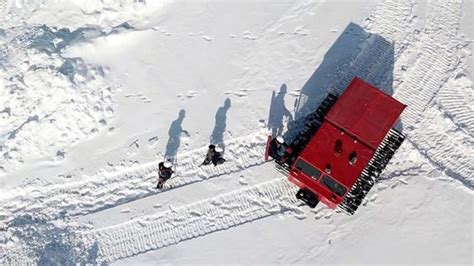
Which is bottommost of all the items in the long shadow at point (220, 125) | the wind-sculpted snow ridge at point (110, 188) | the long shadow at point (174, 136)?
the wind-sculpted snow ridge at point (110, 188)

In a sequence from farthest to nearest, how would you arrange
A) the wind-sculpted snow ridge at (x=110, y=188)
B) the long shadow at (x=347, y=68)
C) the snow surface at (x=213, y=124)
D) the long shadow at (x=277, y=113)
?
the long shadow at (x=347, y=68) → the long shadow at (x=277, y=113) → the wind-sculpted snow ridge at (x=110, y=188) → the snow surface at (x=213, y=124)

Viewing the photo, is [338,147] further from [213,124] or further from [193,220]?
[193,220]

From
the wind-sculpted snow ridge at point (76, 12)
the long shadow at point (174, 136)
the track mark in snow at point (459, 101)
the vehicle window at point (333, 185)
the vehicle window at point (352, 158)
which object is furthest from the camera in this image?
the wind-sculpted snow ridge at point (76, 12)

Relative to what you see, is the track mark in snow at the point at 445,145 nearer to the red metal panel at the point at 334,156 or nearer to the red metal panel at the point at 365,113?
the red metal panel at the point at 365,113

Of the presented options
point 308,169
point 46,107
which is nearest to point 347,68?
point 308,169

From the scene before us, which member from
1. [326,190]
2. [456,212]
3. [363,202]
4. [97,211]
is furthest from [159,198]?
[456,212]

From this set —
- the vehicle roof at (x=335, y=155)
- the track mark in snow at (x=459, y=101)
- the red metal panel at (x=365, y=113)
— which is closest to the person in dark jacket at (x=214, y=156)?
the vehicle roof at (x=335, y=155)

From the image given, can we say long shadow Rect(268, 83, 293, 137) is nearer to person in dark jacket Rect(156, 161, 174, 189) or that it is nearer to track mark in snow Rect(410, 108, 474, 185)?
person in dark jacket Rect(156, 161, 174, 189)

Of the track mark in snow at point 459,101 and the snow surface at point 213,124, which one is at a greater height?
the track mark in snow at point 459,101
